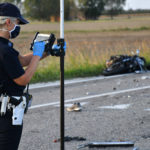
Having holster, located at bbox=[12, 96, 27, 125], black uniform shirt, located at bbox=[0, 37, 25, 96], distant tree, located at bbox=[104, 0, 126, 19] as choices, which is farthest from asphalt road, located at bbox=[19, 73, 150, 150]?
distant tree, located at bbox=[104, 0, 126, 19]

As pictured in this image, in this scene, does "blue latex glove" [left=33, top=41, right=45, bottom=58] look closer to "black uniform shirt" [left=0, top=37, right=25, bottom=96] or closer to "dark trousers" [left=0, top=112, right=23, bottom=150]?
"black uniform shirt" [left=0, top=37, right=25, bottom=96]

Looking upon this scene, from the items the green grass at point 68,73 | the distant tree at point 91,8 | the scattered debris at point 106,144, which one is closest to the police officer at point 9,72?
the scattered debris at point 106,144

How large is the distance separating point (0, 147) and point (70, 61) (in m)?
9.87

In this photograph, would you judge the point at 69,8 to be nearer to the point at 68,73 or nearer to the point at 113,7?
the point at 113,7

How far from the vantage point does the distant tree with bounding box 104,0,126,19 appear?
278 ft

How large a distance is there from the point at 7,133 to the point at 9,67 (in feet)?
1.87

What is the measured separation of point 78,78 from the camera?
1172 cm

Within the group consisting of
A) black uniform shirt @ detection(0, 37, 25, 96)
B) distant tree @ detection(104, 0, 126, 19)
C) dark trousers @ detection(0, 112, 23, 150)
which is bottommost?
distant tree @ detection(104, 0, 126, 19)

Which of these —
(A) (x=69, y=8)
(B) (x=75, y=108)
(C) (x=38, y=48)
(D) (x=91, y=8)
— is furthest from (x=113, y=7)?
(C) (x=38, y=48)

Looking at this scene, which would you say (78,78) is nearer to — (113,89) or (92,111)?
(113,89)

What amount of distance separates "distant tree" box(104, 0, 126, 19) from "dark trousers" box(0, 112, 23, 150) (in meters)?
82.3

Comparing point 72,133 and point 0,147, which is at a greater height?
point 0,147

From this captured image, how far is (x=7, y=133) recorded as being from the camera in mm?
3490

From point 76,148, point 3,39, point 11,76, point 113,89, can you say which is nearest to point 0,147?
point 11,76
